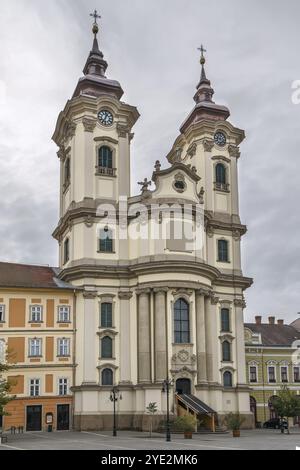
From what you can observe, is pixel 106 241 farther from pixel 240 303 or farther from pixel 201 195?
pixel 240 303

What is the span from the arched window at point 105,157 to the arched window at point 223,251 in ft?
41.6

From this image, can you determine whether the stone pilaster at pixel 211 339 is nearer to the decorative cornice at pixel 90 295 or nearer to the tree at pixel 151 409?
the tree at pixel 151 409

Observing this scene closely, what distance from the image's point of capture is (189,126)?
64938 millimetres

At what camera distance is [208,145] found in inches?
2489

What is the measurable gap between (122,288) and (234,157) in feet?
60.4

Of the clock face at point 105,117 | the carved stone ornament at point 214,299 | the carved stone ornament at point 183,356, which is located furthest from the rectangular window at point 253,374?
the clock face at point 105,117

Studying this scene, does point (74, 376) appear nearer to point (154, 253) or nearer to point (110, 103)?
point (154, 253)

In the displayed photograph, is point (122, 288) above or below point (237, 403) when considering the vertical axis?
A: above

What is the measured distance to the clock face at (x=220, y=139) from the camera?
64.2m

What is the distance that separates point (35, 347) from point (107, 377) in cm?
646

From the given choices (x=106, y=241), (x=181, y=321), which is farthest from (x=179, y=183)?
(x=181, y=321)

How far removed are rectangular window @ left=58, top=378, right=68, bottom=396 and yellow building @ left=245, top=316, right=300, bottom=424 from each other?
72.9 ft

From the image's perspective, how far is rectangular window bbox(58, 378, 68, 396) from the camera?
174 feet
